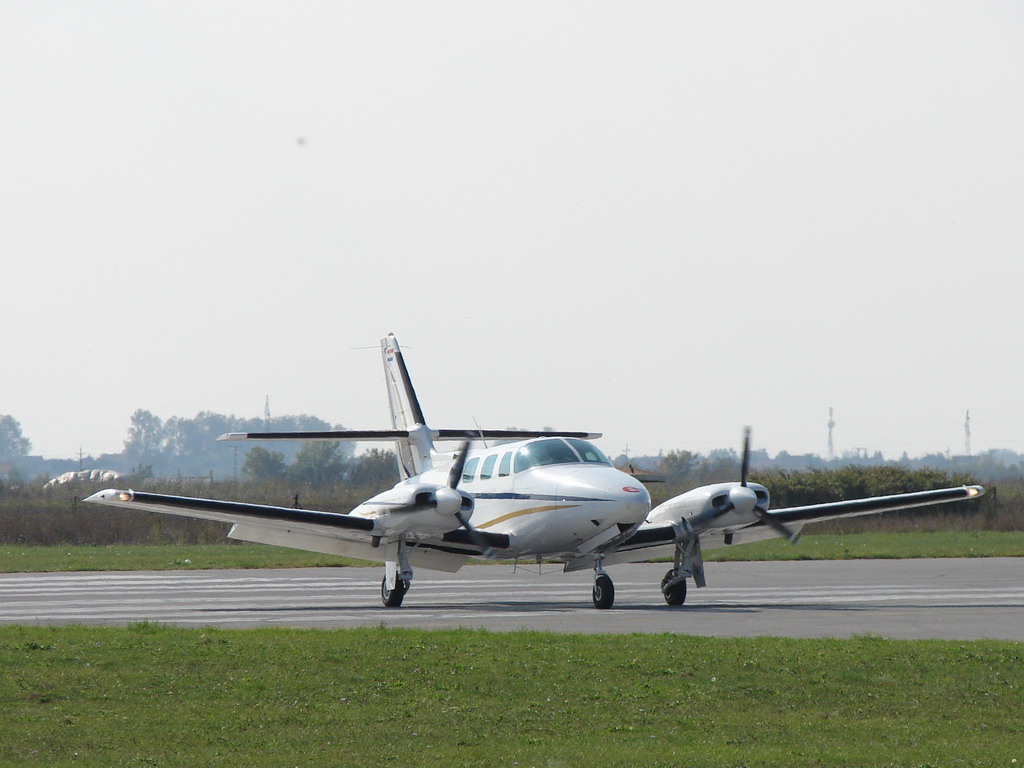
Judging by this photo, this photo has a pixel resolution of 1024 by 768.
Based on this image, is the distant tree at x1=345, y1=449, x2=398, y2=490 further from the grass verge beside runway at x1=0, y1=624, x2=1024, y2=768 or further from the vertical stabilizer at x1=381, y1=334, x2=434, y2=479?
the grass verge beside runway at x1=0, y1=624, x2=1024, y2=768

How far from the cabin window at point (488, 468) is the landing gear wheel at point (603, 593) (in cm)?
280

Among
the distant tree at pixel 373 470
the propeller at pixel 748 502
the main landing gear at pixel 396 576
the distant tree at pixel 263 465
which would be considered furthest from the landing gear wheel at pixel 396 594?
the distant tree at pixel 263 465

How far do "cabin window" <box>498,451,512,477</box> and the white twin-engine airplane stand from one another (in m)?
0.03

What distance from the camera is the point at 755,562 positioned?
101ft

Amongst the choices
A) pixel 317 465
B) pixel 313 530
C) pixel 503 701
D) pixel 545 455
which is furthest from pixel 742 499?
pixel 317 465

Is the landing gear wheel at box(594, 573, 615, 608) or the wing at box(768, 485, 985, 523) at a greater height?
the wing at box(768, 485, 985, 523)

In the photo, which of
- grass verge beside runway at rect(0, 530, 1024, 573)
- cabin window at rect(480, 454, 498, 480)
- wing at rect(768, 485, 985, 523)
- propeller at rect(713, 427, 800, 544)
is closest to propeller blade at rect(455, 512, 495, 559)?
cabin window at rect(480, 454, 498, 480)

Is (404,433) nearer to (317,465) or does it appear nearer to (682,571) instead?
(682,571)

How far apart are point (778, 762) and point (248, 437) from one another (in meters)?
15.9

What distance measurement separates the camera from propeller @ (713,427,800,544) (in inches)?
774

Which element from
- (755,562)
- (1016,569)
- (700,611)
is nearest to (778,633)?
(700,611)

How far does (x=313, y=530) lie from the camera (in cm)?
2016

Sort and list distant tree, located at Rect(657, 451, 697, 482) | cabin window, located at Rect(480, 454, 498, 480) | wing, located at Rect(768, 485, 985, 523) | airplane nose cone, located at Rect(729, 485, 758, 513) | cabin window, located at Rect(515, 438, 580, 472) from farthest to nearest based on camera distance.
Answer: distant tree, located at Rect(657, 451, 697, 482)
cabin window, located at Rect(480, 454, 498, 480)
wing, located at Rect(768, 485, 985, 523)
cabin window, located at Rect(515, 438, 580, 472)
airplane nose cone, located at Rect(729, 485, 758, 513)

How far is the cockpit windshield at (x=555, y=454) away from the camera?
1995 cm
